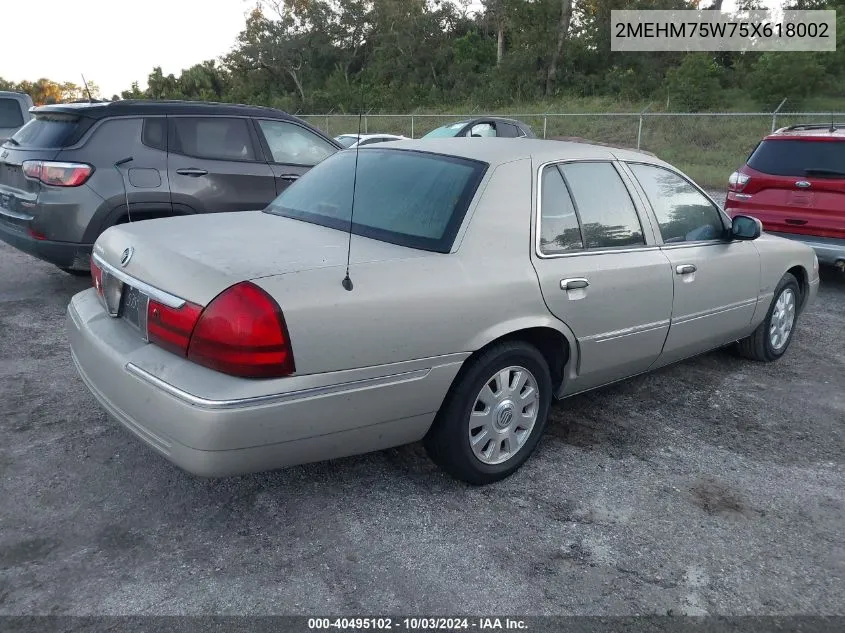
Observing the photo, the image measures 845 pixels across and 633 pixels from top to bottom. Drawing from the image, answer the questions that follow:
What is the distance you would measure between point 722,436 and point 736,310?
40.8 inches

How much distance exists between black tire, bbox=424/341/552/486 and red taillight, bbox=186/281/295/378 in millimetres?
792

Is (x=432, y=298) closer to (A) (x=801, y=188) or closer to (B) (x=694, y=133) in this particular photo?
(A) (x=801, y=188)

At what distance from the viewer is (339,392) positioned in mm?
2662

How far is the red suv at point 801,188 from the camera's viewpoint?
6.92 m

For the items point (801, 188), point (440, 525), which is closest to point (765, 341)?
point (801, 188)

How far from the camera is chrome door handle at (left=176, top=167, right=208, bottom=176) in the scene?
6145mm

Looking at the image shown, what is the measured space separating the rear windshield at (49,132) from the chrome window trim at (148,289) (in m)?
3.18

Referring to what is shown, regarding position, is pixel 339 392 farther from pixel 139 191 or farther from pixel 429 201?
pixel 139 191

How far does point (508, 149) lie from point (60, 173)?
12.8 feet

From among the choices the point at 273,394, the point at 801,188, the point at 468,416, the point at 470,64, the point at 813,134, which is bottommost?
the point at 468,416

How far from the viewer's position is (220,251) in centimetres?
286

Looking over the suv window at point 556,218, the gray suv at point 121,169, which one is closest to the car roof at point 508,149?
the suv window at point 556,218

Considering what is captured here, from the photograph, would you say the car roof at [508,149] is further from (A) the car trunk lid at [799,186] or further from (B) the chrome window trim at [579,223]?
(A) the car trunk lid at [799,186]

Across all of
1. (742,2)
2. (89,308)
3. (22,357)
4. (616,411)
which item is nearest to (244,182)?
(22,357)
